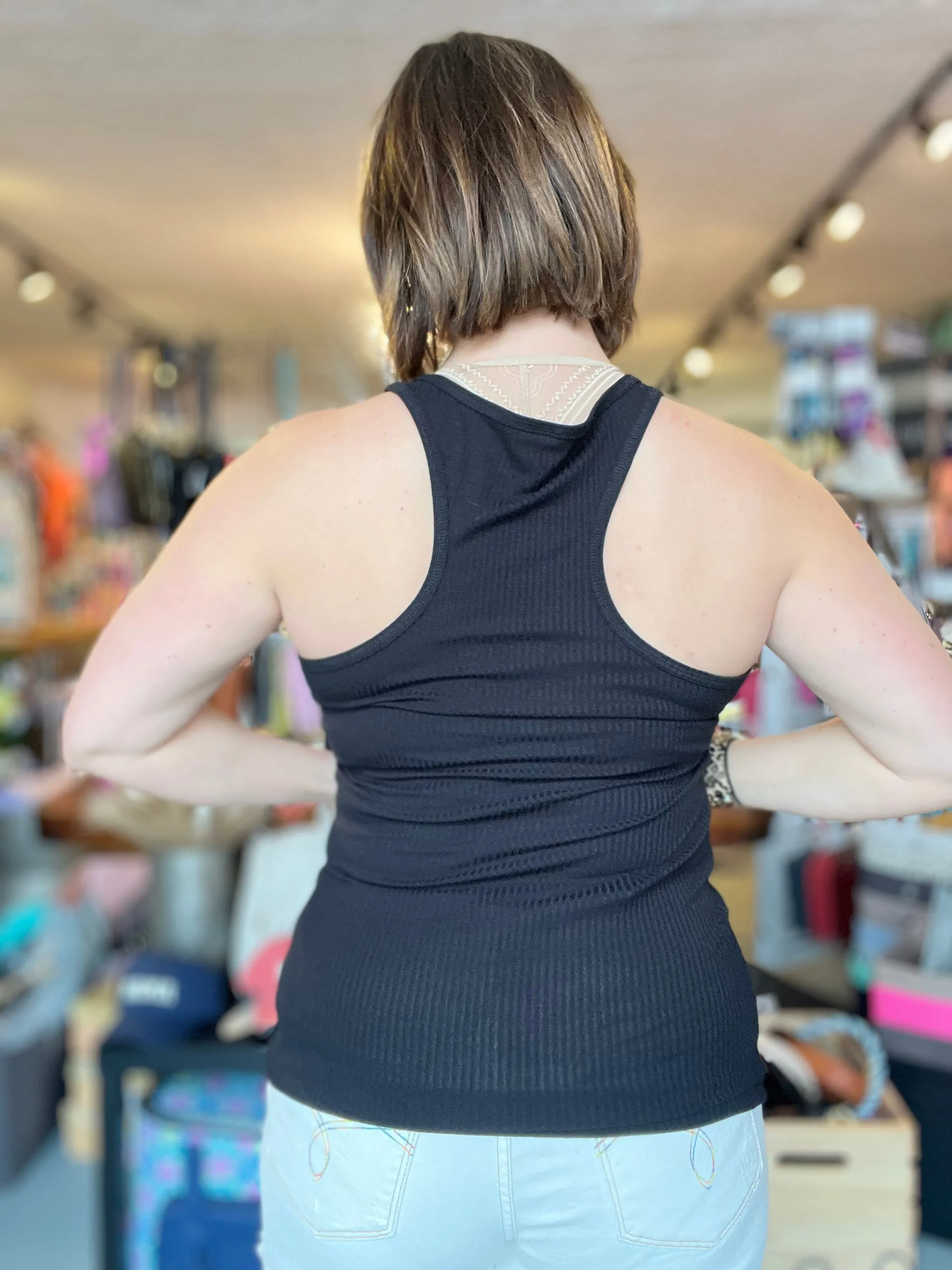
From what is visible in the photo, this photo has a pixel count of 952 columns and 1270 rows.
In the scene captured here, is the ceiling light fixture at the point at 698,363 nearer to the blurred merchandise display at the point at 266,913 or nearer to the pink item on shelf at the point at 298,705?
the blurred merchandise display at the point at 266,913

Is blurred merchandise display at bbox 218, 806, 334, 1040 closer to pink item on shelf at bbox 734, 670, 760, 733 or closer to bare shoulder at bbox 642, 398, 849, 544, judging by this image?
pink item on shelf at bbox 734, 670, 760, 733

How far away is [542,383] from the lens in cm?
84

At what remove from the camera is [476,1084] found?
2.57 ft

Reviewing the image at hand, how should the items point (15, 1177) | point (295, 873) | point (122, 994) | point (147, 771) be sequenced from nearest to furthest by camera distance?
1. point (147, 771)
2. point (122, 994)
3. point (295, 873)
4. point (15, 1177)

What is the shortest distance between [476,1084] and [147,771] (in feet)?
1.34

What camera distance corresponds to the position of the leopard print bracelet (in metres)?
1.08

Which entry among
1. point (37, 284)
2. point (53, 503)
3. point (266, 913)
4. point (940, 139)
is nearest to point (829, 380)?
point (940, 139)

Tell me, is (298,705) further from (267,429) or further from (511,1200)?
(511,1200)

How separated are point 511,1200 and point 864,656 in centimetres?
48

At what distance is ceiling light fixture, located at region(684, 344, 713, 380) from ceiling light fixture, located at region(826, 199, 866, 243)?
2968 mm

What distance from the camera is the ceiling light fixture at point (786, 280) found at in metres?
5.48

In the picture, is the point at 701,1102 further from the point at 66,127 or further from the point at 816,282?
the point at 816,282

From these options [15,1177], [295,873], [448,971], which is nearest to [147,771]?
[448,971]

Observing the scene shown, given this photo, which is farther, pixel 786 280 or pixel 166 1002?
pixel 786 280
